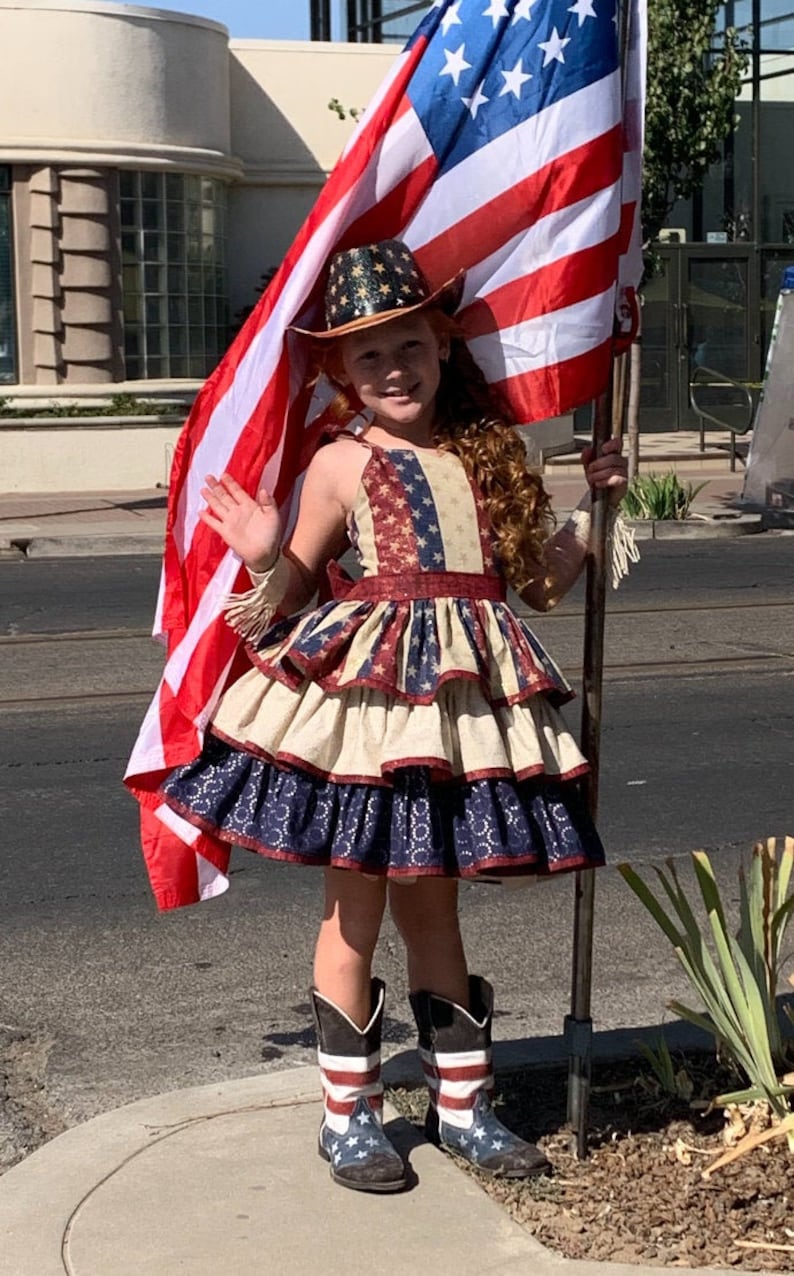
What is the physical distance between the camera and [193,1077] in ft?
14.0

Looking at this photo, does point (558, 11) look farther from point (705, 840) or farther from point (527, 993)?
point (705, 840)

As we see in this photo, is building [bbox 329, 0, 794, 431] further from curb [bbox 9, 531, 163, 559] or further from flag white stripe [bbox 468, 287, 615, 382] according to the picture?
flag white stripe [bbox 468, 287, 615, 382]

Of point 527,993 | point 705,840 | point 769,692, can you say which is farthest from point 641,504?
point 527,993

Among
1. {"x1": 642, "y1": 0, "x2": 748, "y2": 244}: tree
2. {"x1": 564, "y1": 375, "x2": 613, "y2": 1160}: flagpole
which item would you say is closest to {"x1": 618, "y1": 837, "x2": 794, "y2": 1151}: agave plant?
{"x1": 564, "y1": 375, "x2": 613, "y2": 1160}: flagpole

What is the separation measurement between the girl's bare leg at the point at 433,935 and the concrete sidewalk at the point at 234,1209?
31 centimetres

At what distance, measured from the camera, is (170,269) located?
20.7 metres

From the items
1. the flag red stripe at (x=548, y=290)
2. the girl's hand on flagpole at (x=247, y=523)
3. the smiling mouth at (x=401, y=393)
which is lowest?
the girl's hand on flagpole at (x=247, y=523)

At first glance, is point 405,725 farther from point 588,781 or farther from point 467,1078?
point 467,1078

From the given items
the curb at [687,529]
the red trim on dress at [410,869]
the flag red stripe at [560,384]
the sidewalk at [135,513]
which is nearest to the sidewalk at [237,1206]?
the red trim on dress at [410,869]

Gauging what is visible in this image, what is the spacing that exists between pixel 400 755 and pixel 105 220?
1765 cm

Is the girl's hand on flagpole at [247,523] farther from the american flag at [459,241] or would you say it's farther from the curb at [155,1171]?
the curb at [155,1171]

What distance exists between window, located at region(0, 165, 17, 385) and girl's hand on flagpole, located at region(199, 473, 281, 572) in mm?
17203

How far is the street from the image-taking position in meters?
4.52

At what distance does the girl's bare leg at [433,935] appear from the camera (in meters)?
3.53
